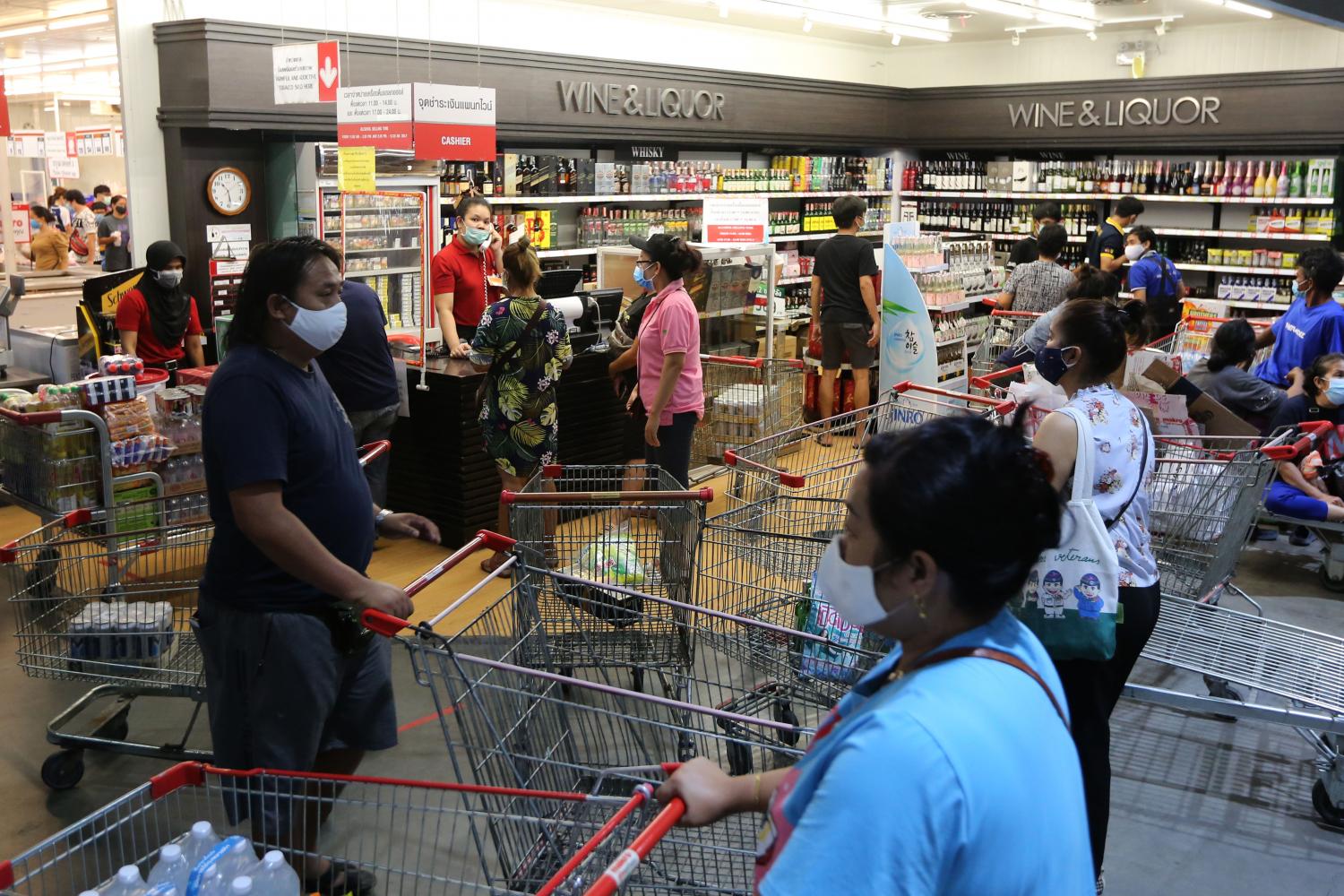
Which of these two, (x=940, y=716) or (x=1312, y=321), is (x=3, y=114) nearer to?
(x=1312, y=321)

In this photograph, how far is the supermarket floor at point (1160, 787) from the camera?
3.54m

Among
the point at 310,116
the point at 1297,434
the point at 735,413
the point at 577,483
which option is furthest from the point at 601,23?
the point at 1297,434

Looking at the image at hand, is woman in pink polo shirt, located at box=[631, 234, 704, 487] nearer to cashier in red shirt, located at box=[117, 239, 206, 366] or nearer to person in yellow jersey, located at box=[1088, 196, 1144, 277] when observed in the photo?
cashier in red shirt, located at box=[117, 239, 206, 366]

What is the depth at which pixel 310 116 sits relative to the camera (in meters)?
7.89

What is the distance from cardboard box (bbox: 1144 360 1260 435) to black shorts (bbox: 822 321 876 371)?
3426 millimetres

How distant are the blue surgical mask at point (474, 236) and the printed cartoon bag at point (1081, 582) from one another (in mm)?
4859

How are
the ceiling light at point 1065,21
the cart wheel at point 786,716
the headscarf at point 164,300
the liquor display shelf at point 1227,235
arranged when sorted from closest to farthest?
the cart wheel at point 786,716 → the headscarf at point 164,300 → the liquor display shelf at point 1227,235 → the ceiling light at point 1065,21

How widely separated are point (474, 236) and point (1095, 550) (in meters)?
5.03

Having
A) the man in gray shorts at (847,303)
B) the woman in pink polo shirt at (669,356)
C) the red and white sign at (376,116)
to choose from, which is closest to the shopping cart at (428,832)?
the woman in pink polo shirt at (669,356)

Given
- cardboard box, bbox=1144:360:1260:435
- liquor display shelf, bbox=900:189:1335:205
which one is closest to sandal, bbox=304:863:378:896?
cardboard box, bbox=1144:360:1260:435

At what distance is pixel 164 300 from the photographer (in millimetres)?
7125

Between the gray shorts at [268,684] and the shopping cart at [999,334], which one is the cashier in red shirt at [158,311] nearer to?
the gray shorts at [268,684]

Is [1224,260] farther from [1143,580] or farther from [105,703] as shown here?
[105,703]

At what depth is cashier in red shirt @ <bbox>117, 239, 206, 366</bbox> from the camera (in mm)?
6922
